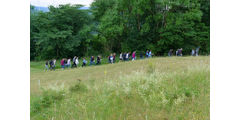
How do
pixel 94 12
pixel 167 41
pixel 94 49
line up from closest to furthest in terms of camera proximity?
pixel 167 41 < pixel 94 12 < pixel 94 49

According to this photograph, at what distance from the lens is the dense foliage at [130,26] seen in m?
26.9

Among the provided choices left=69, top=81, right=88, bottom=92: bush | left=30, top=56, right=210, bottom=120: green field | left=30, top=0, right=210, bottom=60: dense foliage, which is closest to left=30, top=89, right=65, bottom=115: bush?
left=30, top=56, right=210, bottom=120: green field

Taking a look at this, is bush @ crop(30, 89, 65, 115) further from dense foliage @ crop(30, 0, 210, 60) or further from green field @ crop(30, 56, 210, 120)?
dense foliage @ crop(30, 0, 210, 60)

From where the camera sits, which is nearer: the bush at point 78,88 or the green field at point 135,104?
the green field at point 135,104

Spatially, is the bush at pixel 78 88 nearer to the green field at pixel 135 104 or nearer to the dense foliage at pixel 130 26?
the green field at pixel 135 104

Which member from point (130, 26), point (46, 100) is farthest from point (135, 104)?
point (130, 26)

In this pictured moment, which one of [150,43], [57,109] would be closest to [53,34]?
[150,43]

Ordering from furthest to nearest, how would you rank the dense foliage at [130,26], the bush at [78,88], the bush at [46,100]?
the dense foliage at [130,26] < the bush at [78,88] < the bush at [46,100]

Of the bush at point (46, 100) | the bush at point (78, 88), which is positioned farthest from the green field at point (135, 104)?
the bush at point (78, 88)

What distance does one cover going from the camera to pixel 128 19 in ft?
101

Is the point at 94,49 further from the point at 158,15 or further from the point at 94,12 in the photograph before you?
the point at 158,15

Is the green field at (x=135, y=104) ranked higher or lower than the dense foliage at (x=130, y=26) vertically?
lower

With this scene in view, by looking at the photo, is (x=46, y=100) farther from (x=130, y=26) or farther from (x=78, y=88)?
(x=130, y=26)

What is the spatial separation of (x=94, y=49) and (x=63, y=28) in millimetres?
8811
